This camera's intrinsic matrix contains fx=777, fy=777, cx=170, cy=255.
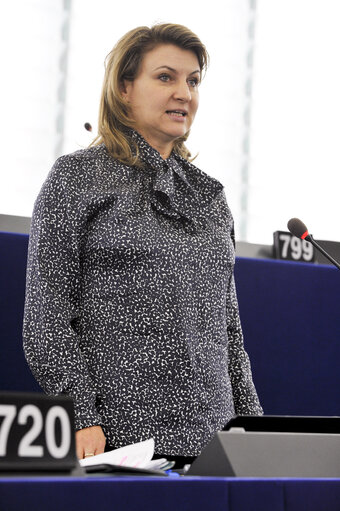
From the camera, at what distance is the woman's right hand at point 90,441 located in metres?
1.25

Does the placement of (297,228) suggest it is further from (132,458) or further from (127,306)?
(132,458)

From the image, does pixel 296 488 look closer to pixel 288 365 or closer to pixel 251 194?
pixel 288 365

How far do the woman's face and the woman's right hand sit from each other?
2.06 feet

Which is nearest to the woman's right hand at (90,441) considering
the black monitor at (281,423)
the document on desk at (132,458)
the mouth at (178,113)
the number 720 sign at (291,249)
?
the document on desk at (132,458)

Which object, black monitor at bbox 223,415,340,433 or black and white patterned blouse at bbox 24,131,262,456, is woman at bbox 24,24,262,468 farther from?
black monitor at bbox 223,415,340,433

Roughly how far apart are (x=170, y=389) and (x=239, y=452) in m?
0.64

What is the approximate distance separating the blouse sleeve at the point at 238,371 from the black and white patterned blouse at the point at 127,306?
11 cm

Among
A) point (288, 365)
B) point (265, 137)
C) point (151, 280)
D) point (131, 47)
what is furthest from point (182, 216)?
point (265, 137)

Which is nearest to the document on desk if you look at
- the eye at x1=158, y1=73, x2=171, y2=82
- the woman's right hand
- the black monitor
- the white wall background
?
the black monitor

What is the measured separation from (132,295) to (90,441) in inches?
10.2

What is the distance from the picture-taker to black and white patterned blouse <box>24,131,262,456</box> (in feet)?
4.28

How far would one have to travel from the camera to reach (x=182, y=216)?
148 centimetres

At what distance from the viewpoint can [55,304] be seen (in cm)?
134

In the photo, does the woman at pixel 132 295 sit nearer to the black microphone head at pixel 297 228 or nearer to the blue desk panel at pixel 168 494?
the black microphone head at pixel 297 228
